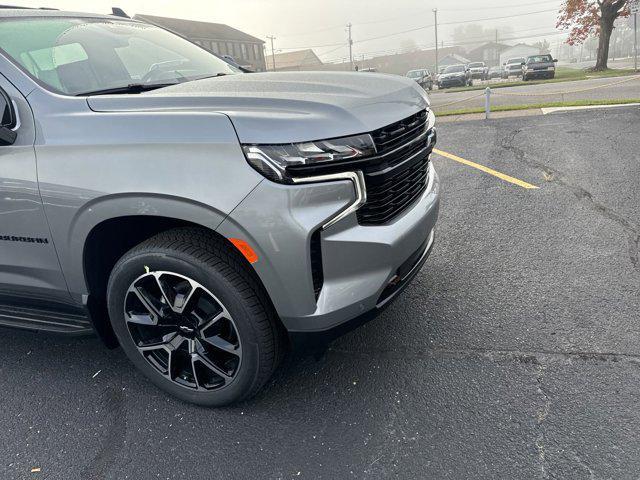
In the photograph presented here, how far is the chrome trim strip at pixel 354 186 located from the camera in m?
1.95

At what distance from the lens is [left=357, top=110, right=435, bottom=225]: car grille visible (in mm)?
2100

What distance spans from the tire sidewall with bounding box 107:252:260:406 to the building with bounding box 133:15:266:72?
5798cm

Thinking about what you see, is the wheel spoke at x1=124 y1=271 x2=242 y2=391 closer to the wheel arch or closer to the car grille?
the wheel arch

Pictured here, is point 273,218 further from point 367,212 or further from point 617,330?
point 617,330

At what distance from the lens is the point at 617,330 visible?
2670 mm

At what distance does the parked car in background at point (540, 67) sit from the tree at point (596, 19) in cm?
342

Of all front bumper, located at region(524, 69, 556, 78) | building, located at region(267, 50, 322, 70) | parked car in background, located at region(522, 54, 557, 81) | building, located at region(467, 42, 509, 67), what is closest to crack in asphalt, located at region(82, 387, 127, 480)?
parked car in background, located at region(522, 54, 557, 81)

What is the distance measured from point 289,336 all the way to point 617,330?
1.90m

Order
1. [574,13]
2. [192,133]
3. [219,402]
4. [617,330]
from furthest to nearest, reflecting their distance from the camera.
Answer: [574,13], [617,330], [219,402], [192,133]

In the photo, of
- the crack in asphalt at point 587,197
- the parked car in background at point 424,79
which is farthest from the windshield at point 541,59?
the crack in asphalt at point 587,197

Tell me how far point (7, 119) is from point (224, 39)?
68755mm

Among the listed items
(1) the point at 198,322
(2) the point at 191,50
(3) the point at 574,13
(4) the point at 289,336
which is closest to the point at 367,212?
(4) the point at 289,336

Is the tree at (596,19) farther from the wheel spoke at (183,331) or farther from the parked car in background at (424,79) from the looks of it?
the wheel spoke at (183,331)

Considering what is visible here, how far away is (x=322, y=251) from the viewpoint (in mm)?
1979
